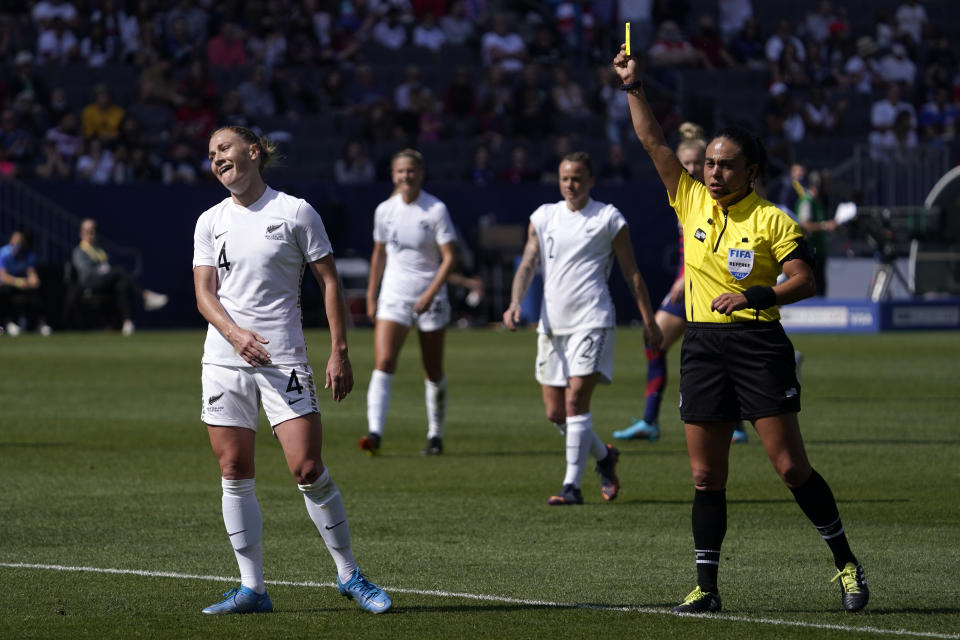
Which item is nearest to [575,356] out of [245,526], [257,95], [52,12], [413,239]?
[413,239]

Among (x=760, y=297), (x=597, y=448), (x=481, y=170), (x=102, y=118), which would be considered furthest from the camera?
(x=481, y=170)

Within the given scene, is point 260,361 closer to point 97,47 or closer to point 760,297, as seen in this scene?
point 760,297

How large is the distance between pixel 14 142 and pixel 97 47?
10.8 feet

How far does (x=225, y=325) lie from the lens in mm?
7129

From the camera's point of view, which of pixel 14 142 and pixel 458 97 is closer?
pixel 14 142

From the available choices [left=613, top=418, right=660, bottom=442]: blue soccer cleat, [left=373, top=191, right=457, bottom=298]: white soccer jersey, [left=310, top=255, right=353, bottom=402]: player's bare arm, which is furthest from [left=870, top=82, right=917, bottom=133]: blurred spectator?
[left=310, top=255, right=353, bottom=402]: player's bare arm

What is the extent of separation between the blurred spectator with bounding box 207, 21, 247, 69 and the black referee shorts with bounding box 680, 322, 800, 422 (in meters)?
27.7

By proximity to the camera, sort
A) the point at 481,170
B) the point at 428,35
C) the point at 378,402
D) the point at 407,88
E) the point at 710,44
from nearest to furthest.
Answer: the point at 378,402 → the point at 481,170 → the point at 407,88 → the point at 428,35 → the point at 710,44

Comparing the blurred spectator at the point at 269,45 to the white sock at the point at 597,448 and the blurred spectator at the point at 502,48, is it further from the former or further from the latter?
the white sock at the point at 597,448

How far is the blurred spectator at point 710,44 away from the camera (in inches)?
1432

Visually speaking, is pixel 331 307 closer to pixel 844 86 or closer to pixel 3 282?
pixel 3 282

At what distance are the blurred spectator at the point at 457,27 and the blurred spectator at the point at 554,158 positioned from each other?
396cm

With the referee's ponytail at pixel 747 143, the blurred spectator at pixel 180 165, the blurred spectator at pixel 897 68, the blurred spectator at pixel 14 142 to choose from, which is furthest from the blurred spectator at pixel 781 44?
the referee's ponytail at pixel 747 143

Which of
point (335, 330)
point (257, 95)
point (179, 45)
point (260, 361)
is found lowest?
point (260, 361)
